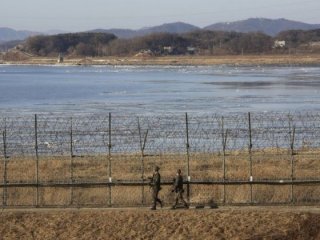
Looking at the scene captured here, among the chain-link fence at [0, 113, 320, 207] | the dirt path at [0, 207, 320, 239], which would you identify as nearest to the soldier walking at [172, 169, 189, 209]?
the dirt path at [0, 207, 320, 239]

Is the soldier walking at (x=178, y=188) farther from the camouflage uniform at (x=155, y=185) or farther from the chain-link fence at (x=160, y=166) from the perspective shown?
the chain-link fence at (x=160, y=166)

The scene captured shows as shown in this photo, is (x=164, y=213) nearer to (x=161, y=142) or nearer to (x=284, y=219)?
(x=284, y=219)

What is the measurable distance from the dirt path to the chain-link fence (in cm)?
188

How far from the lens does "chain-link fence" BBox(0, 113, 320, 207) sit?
26062mm

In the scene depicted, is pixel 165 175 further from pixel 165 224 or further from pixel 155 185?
pixel 165 224

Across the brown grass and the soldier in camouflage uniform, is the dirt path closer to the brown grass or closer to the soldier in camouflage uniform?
the soldier in camouflage uniform

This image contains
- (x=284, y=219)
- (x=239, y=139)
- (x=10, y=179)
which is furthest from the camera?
(x=239, y=139)

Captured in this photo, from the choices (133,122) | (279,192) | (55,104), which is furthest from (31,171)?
(55,104)

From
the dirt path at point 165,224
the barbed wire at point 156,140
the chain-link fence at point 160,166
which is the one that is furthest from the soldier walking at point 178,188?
the barbed wire at point 156,140

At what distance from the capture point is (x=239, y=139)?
1631 inches

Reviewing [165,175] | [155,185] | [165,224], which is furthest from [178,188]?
[165,175]

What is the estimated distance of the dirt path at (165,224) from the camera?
21781mm

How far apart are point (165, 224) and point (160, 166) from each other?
10957mm

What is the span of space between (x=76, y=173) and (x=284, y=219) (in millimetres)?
12268
